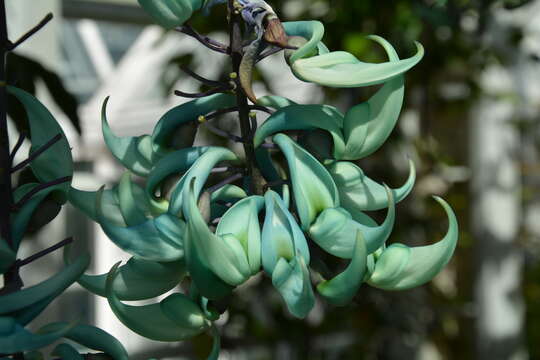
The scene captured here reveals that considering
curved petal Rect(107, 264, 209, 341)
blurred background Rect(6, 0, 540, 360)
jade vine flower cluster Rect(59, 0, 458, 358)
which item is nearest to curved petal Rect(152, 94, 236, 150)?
jade vine flower cluster Rect(59, 0, 458, 358)

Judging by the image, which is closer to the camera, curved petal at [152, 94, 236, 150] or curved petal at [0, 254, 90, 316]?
curved petal at [0, 254, 90, 316]

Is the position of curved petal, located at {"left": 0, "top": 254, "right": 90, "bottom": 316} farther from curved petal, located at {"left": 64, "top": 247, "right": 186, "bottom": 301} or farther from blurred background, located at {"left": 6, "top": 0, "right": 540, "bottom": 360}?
blurred background, located at {"left": 6, "top": 0, "right": 540, "bottom": 360}

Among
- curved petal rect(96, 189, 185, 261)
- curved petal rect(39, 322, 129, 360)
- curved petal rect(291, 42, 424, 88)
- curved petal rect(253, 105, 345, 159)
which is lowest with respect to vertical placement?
curved petal rect(39, 322, 129, 360)

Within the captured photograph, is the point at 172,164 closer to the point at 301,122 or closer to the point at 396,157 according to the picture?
the point at 301,122

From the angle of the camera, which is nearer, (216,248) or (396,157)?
(216,248)

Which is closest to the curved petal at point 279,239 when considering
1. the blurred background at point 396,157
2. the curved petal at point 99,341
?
A: the curved petal at point 99,341

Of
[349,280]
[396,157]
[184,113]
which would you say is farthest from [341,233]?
A: [396,157]

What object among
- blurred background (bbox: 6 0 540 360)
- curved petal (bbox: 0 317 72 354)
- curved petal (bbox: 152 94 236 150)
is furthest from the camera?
blurred background (bbox: 6 0 540 360)
